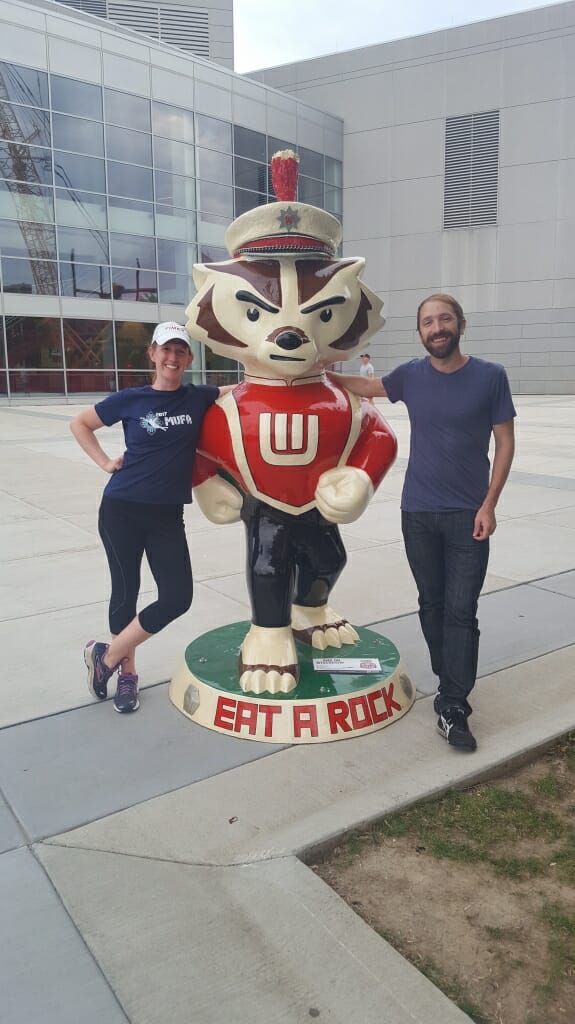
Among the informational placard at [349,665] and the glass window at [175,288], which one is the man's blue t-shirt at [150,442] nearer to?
the informational placard at [349,665]

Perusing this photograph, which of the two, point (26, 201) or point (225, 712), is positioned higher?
point (26, 201)

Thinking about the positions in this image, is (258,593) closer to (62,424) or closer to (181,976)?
(181,976)

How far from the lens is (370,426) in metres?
3.13

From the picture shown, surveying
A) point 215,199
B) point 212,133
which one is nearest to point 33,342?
point 215,199

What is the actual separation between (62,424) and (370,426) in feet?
42.4

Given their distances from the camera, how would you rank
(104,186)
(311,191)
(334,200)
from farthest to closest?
(334,200) → (311,191) → (104,186)

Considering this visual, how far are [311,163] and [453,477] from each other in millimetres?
23795

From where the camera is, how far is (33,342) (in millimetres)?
19516

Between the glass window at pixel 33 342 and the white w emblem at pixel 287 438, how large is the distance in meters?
17.9

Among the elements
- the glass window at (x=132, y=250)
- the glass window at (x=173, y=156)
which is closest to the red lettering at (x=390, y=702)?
the glass window at (x=132, y=250)

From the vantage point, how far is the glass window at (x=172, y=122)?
19969mm

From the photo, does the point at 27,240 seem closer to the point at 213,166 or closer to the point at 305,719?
the point at 213,166

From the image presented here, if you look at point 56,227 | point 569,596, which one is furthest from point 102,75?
point 569,596

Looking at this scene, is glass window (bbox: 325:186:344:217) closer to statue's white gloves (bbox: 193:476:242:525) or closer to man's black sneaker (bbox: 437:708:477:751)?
statue's white gloves (bbox: 193:476:242:525)
